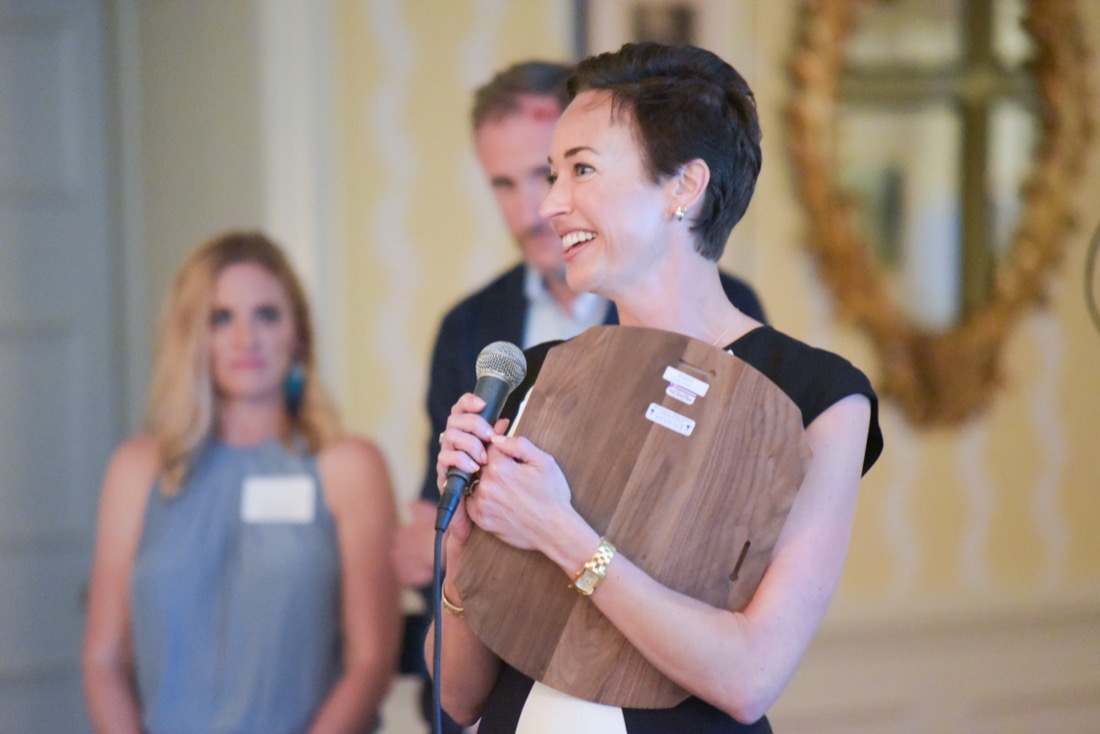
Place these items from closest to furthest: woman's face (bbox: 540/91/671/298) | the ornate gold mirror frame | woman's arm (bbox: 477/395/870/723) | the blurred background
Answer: woman's arm (bbox: 477/395/870/723) → woman's face (bbox: 540/91/671/298) → the blurred background → the ornate gold mirror frame

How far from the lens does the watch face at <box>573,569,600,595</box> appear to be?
121 centimetres

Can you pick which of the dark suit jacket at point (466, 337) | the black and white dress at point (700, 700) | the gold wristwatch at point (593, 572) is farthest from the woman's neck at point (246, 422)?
the gold wristwatch at point (593, 572)

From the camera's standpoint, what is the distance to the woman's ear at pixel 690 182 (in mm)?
1334

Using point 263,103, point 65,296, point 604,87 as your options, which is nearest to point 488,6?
point 263,103

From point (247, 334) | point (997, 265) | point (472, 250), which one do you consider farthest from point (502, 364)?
point (997, 265)

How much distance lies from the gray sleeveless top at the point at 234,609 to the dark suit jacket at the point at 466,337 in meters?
0.52

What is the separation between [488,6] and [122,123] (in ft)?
3.93

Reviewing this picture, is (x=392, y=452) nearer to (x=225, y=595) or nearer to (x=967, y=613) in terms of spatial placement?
(x=225, y=595)

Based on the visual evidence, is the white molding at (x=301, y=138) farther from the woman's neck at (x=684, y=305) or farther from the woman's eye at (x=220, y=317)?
the woman's neck at (x=684, y=305)

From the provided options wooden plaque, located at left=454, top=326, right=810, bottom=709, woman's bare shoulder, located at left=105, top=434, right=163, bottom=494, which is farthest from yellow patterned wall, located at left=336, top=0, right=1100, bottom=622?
wooden plaque, located at left=454, top=326, right=810, bottom=709

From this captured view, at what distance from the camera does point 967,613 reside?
12.9 feet

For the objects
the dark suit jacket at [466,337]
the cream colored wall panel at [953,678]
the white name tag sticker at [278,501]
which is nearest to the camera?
the dark suit jacket at [466,337]

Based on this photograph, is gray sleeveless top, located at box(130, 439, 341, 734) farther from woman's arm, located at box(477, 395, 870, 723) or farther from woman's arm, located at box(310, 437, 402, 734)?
woman's arm, located at box(477, 395, 870, 723)

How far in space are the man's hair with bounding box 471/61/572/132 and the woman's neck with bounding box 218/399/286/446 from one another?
3.05 ft
